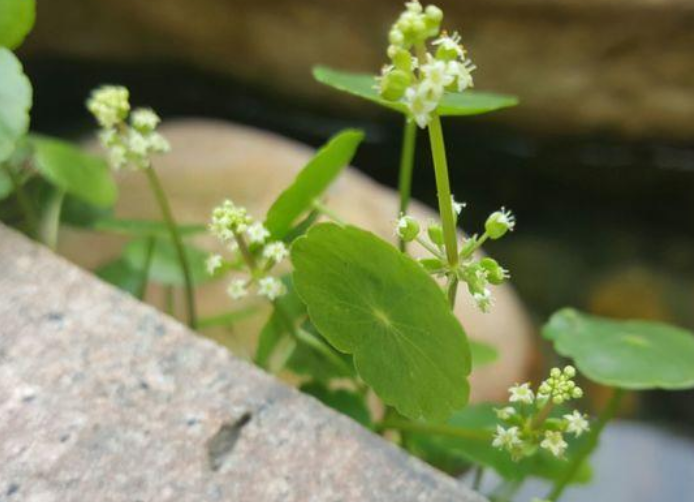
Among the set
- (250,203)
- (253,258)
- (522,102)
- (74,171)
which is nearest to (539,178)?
(522,102)

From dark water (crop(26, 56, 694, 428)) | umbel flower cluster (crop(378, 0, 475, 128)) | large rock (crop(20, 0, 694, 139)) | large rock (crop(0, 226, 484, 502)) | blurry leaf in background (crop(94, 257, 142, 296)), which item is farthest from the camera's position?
dark water (crop(26, 56, 694, 428))

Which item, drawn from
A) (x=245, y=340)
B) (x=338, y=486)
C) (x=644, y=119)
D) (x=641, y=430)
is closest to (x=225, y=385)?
(x=338, y=486)

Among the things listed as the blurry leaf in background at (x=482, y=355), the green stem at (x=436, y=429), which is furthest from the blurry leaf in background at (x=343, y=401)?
the blurry leaf in background at (x=482, y=355)

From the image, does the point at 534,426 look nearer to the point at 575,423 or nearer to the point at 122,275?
the point at 575,423

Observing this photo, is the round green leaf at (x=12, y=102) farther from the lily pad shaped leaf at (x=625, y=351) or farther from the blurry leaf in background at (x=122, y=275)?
the lily pad shaped leaf at (x=625, y=351)

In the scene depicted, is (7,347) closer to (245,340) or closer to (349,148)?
(349,148)

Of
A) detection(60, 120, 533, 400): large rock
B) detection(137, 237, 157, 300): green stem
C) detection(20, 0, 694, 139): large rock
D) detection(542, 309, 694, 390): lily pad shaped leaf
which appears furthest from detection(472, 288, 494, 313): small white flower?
detection(20, 0, 694, 139): large rock

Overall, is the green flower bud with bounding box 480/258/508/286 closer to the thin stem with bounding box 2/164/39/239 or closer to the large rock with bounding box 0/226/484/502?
the large rock with bounding box 0/226/484/502
